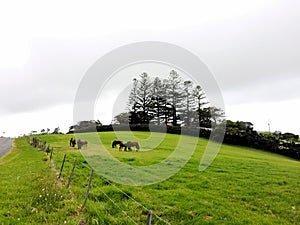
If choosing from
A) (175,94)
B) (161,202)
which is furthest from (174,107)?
(161,202)

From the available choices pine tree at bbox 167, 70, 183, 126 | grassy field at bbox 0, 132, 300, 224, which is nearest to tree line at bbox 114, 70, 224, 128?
pine tree at bbox 167, 70, 183, 126

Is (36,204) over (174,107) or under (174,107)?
under

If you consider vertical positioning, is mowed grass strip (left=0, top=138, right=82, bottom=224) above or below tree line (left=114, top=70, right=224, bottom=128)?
below

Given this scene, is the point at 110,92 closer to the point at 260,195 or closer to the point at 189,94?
the point at 260,195

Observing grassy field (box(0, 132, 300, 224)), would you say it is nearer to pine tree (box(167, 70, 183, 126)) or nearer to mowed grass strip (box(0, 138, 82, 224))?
mowed grass strip (box(0, 138, 82, 224))

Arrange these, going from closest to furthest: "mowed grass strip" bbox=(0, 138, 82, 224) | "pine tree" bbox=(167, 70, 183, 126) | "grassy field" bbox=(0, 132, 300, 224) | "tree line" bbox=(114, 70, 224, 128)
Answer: "mowed grass strip" bbox=(0, 138, 82, 224) < "grassy field" bbox=(0, 132, 300, 224) < "tree line" bbox=(114, 70, 224, 128) < "pine tree" bbox=(167, 70, 183, 126)

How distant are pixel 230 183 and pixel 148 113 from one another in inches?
1957

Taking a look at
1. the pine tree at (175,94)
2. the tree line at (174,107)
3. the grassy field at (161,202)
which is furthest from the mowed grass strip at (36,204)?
the pine tree at (175,94)

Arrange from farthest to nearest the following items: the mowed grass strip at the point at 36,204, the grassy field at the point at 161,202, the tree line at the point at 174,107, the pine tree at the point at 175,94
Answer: the pine tree at the point at 175,94 → the tree line at the point at 174,107 → the grassy field at the point at 161,202 → the mowed grass strip at the point at 36,204

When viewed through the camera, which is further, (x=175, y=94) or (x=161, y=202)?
(x=175, y=94)

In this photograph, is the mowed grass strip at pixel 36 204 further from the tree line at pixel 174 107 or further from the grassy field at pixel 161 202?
the tree line at pixel 174 107

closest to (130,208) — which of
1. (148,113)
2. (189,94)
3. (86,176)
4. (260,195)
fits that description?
(86,176)

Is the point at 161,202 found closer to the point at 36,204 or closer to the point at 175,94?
the point at 36,204

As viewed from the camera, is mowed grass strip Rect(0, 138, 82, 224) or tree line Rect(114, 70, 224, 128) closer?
mowed grass strip Rect(0, 138, 82, 224)
